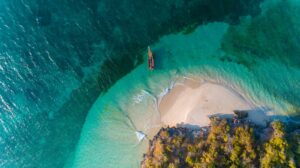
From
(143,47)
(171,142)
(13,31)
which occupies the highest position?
(13,31)

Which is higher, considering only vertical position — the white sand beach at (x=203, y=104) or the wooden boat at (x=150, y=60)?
the wooden boat at (x=150, y=60)

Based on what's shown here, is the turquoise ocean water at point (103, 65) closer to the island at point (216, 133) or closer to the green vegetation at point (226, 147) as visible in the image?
the island at point (216, 133)

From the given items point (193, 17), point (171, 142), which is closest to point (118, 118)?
point (171, 142)

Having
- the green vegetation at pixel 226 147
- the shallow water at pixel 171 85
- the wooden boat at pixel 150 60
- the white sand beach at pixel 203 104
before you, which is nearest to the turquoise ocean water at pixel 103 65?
the shallow water at pixel 171 85

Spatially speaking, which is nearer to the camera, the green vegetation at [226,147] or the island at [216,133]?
the green vegetation at [226,147]

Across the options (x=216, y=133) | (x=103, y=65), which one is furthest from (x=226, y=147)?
(x=103, y=65)

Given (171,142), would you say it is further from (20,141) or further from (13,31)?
(13,31)
